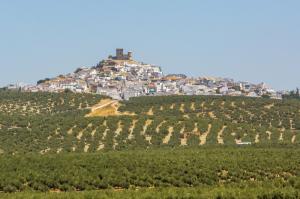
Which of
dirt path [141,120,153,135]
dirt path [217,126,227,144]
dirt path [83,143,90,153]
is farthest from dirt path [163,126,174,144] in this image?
dirt path [83,143,90,153]

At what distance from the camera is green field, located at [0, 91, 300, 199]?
37.5 metres

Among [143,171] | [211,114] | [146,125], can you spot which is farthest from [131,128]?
[143,171]

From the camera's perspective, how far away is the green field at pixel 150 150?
37469 millimetres

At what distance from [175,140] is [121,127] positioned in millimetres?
8685

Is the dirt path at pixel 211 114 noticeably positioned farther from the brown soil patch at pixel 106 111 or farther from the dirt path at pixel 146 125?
the dirt path at pixel 146 125

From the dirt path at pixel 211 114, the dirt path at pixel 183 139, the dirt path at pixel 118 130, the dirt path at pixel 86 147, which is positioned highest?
the dirt path at pixel 211 114

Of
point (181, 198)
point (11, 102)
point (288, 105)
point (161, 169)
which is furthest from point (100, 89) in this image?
point (181, 198)

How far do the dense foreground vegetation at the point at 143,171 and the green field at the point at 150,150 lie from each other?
0.07 metres

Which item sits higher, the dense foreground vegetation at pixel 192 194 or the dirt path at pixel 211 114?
the dirt path at pixel 211 114

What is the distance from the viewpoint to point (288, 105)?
362 feet

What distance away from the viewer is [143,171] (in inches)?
1687

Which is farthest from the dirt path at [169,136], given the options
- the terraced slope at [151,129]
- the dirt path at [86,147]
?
the dirt path at [86,147]

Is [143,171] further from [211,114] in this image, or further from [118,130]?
[211,114]

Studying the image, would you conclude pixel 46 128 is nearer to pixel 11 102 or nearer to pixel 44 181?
pixel 44 181
